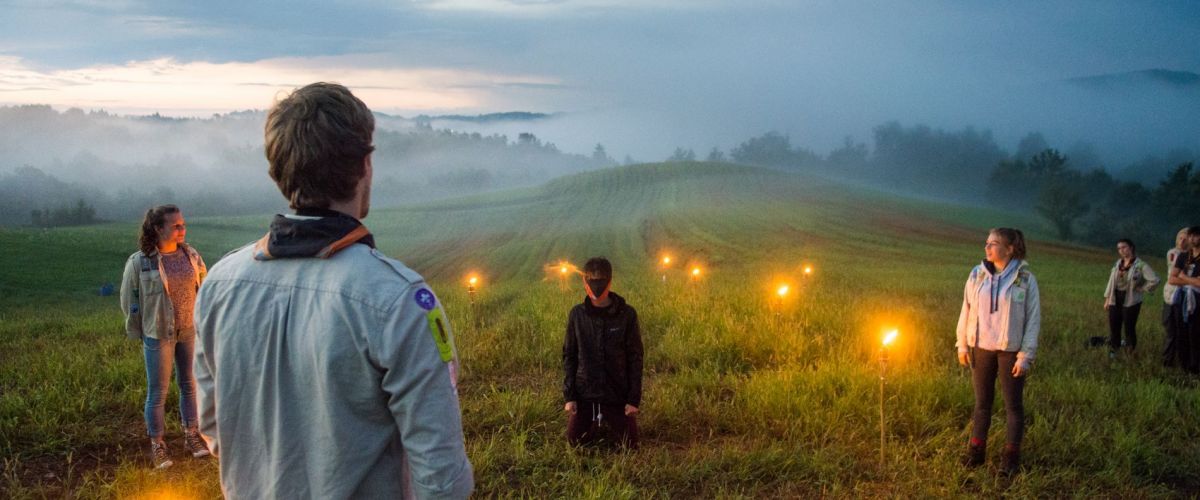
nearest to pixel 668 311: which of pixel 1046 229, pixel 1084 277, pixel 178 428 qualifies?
pixel 178 428

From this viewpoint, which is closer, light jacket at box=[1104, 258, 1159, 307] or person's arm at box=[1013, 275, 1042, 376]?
person's arm at box=[1013, 275, 1042, 376]

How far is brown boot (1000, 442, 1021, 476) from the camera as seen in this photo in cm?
563

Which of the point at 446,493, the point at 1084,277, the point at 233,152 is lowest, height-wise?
the point at 1084,277

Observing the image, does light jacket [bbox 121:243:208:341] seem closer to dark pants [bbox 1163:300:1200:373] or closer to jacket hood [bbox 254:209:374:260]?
jacket hood [bbox 254:209:374:260]

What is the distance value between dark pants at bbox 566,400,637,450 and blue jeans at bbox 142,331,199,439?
10.1 ft

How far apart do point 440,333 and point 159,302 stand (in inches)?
191

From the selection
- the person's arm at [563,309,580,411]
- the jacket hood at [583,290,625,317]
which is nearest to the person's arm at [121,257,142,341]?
the person's arm at [563,309,580,411]

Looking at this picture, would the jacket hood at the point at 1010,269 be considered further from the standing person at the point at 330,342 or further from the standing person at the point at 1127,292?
the standing person at the point at 1127,292

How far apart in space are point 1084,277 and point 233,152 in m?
94.7

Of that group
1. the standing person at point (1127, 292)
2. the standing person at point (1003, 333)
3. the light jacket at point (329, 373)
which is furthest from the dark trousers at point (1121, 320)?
the light jacket at point (329, 373)

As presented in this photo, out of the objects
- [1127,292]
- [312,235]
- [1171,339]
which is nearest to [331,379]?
[312,235]

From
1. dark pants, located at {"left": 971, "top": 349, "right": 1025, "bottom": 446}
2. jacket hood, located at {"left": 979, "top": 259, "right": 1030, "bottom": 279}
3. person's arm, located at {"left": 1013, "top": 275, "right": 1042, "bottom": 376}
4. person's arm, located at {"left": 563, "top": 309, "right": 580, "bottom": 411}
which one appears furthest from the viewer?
person's arm, located at {"left": 563, "top": 309, "right": 580, "bottom": 411}

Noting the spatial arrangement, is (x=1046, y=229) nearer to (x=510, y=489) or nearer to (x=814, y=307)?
(x=814, y=307)

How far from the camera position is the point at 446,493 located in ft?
6.21
